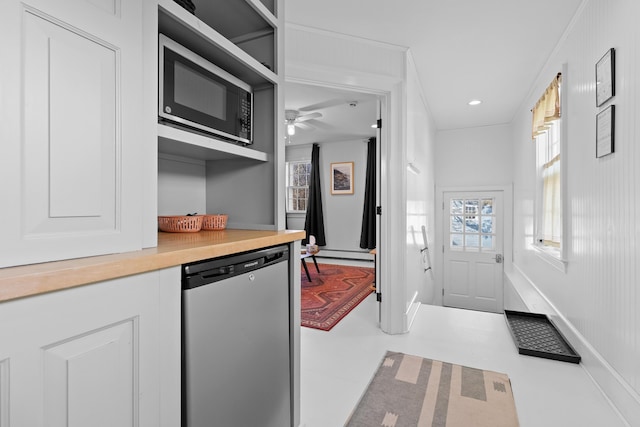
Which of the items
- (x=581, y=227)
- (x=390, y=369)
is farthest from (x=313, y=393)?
(x=581, y=227)

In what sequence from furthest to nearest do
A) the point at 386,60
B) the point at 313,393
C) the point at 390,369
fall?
the point at 386,60 → the point at 390,369 → the point at 313,393

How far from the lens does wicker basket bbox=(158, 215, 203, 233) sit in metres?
1.43

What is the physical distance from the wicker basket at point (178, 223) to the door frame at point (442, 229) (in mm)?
4341

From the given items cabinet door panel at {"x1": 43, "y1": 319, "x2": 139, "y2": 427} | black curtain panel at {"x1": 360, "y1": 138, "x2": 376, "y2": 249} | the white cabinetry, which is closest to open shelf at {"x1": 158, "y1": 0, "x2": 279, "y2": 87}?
the white cabinetry

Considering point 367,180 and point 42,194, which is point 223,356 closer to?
point 42,194

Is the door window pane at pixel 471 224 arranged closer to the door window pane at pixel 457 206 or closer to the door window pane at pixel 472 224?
the door window pane at pixel 472 224

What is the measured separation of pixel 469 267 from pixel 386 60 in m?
3.72

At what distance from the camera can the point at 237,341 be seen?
1124 mm

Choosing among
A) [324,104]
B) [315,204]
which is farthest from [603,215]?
[315,204]

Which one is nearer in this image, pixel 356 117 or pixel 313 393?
pixel 313 393

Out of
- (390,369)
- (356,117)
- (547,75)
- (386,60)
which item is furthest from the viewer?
(356,117)

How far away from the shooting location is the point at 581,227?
85.7 inches

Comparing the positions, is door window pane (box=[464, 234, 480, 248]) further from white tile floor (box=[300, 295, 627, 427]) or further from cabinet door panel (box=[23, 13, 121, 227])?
cabinet door panel (box=[23, 13, 121, 227])

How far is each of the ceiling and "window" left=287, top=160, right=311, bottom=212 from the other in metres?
3.37
